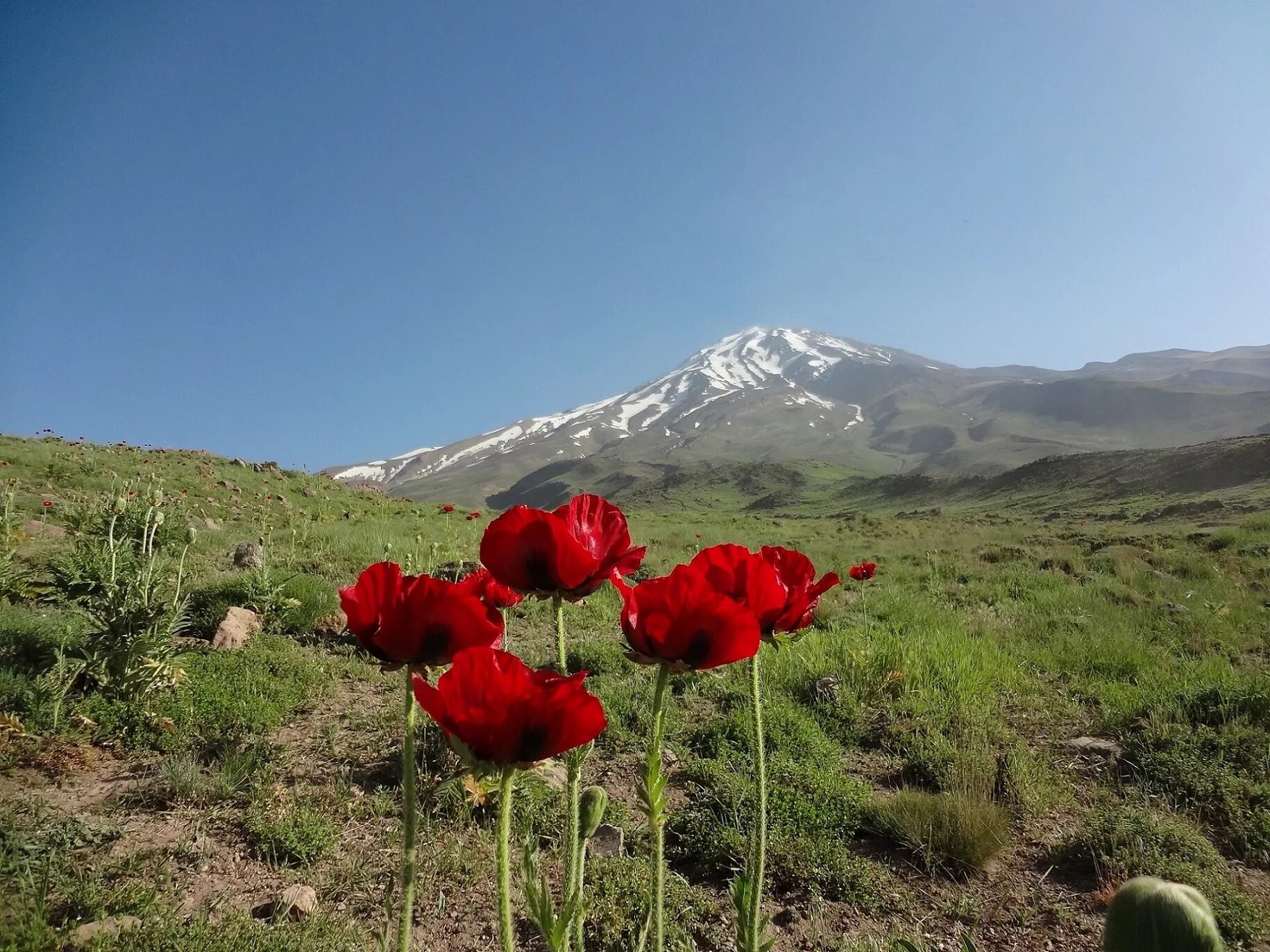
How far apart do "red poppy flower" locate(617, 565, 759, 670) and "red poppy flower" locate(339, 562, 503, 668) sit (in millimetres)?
281

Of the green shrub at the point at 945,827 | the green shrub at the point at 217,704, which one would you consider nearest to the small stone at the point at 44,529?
the green shrub at the point at 217,704

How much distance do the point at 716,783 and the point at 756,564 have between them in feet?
7.41

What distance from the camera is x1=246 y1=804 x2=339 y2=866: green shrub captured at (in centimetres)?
241

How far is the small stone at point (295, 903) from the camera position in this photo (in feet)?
6.78

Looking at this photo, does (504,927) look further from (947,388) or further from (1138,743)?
Answer: (947,388)

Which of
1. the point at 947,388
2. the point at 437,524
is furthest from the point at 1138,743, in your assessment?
the point at 947,388

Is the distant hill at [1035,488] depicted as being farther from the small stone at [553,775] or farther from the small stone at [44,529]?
the small stone at [44,529]

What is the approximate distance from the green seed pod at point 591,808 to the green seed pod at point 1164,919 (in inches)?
29.4

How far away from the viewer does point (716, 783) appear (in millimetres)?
3090

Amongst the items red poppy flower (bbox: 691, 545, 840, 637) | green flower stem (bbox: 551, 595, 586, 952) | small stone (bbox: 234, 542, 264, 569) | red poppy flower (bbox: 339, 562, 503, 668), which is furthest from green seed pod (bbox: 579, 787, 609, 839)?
small stone (bbox: 234, 542, 264, 569)

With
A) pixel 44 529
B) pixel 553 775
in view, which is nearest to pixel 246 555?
pixel 44 529

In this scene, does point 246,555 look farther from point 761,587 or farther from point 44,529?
point 761,587

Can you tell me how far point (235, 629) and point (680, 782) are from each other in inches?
136

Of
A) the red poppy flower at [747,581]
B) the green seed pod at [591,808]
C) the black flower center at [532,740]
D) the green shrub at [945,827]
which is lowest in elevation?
the green shrub at [945,827]
